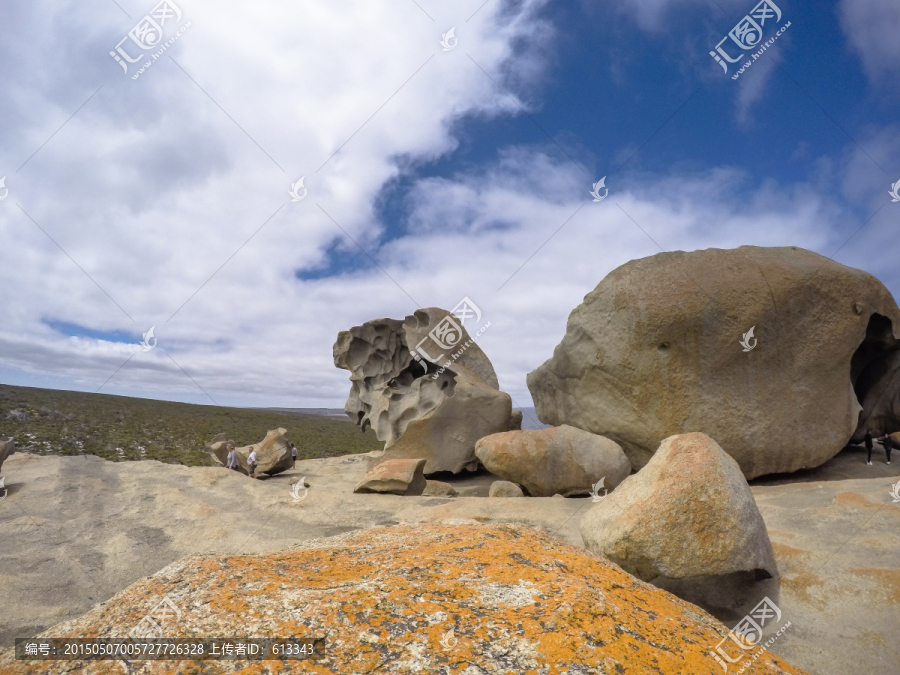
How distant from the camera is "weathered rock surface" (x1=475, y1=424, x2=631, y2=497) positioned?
9539mm

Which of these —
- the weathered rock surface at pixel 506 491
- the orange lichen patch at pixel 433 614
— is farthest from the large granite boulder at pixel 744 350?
the orange lichen patch at pixel 433 614

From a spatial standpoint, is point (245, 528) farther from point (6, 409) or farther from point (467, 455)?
point (6, 409)

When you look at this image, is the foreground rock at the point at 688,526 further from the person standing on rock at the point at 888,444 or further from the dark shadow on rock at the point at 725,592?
the person standing on rock at the point at 888,444

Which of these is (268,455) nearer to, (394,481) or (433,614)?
(394,481)

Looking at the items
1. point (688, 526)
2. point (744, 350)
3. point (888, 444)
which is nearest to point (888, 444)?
point (888, 444)

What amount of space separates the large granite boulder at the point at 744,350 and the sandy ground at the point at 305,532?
126 cm

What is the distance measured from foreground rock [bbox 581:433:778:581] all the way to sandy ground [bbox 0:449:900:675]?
0.24 m

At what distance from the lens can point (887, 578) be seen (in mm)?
4898

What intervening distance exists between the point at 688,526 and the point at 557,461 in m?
5.29

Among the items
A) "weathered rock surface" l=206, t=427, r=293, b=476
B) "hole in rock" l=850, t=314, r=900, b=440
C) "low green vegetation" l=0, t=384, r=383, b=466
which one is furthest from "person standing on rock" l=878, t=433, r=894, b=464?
"low green vegetation" l=0, t=384, r=383, b=466

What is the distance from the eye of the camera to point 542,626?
2115 millimetres

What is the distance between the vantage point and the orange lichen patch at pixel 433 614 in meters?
1.91

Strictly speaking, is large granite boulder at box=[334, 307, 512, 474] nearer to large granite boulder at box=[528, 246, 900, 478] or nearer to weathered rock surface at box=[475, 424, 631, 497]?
weathered rock surface at box=[475, 424, 631, 497]

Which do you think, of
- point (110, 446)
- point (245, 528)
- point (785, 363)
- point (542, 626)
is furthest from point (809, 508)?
point (110, 446)
